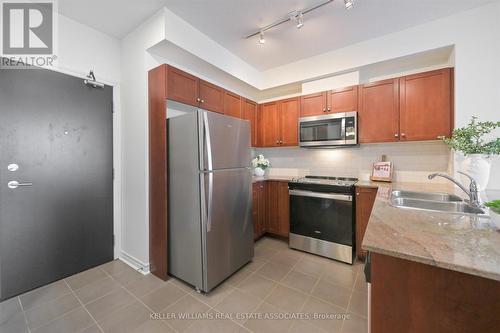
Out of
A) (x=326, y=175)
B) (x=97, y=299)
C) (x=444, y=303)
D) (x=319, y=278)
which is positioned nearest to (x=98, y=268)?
(x=97, y=299)

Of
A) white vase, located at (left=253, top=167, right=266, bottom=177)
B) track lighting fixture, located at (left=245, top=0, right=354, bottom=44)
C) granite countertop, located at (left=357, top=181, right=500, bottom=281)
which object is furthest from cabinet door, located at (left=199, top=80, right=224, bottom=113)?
granite countertop, located at (left=357, top=181, right=500, bottom=281)

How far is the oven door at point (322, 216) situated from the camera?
8.13 ft

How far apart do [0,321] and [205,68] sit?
3098 mm

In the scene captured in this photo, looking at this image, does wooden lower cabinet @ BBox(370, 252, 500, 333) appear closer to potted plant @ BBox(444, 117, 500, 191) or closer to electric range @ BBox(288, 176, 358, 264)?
potted plant @ BBox(444, 117, 500, 191)

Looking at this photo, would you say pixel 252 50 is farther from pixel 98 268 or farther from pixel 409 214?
pixel 98 268

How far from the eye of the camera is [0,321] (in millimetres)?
1562

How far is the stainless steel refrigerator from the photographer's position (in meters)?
1.91

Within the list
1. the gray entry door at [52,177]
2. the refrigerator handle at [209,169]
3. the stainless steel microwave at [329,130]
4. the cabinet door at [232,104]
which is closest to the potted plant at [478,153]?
the stainless steel microwave at [329,130]

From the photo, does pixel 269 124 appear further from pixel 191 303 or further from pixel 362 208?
pixel 191 303

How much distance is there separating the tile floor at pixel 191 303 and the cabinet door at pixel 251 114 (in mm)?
2162

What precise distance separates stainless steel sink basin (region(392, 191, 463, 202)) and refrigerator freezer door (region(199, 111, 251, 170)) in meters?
1.55

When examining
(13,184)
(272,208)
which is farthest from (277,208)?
(13,184)

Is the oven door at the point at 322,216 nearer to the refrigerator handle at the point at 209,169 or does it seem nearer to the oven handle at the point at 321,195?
the oven handle at the point at 321,195

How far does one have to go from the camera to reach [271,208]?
3.21 m
